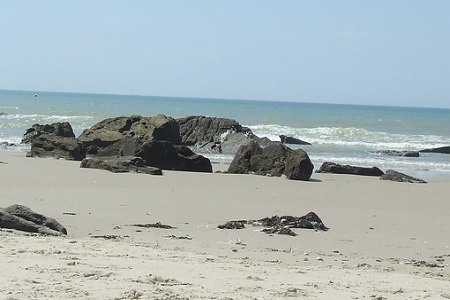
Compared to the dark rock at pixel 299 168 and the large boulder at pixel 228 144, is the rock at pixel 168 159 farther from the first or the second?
the large boulder at pixel 228 144

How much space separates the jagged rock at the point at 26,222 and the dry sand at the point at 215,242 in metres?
0.21

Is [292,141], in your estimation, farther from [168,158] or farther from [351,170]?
[168,158]

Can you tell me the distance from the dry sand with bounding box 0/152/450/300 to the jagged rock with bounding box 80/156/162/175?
0.60 m

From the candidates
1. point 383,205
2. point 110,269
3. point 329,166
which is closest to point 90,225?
point 110,269

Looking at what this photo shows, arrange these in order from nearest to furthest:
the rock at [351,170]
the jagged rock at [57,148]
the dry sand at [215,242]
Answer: the dry sand at [215,242] < the rock at [351,170] < the jagged rock at [57,148]

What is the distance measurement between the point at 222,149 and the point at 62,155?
32.1 ft

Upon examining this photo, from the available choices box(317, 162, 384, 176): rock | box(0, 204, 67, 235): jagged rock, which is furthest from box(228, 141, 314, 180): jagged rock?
box(0, 204, 67, 235): jagged rock

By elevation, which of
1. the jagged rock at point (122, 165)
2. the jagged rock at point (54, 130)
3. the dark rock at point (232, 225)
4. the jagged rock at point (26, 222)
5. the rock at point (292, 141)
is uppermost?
the jagged rock at point (26, 222)

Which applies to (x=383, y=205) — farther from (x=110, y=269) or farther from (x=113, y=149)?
(x=113, y=149)

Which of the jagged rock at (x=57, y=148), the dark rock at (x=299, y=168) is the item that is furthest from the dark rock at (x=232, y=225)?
the jagged rock at (x=57, y=148)

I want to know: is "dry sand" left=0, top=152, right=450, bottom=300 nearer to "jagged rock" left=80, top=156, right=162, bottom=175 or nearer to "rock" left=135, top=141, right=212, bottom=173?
"jagged rock" left=80, top=156, right=162, bottom=175

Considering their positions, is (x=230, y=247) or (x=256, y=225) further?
(x=256, y=225)

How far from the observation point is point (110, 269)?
589 centimetres

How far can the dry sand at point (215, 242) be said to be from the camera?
5.52 m
